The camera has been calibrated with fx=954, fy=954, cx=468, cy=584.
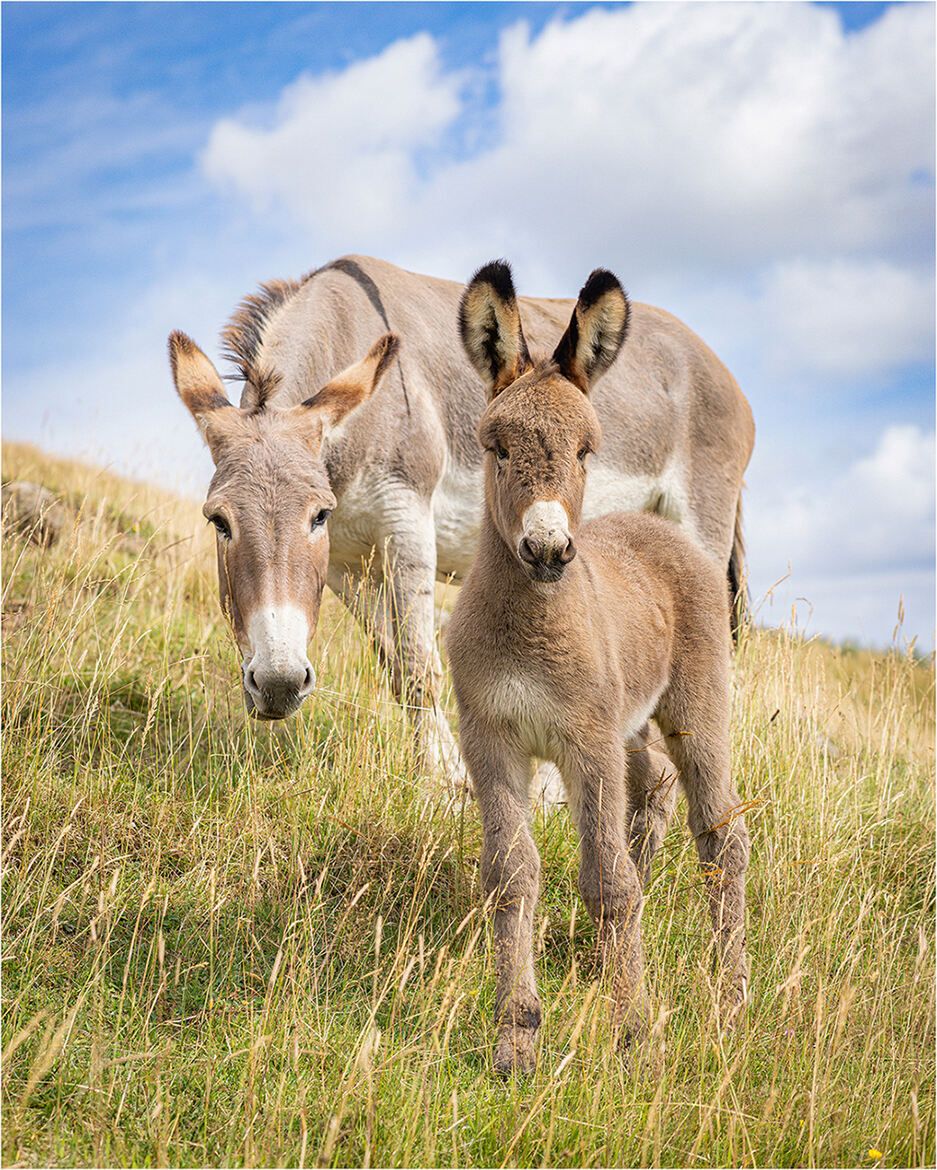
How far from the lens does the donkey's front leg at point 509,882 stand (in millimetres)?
3096

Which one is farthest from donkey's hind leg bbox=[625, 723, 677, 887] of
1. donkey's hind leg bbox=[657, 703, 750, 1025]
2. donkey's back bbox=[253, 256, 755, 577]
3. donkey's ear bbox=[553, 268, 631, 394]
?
donkey's back bbox=[253, 256, 755, 577]

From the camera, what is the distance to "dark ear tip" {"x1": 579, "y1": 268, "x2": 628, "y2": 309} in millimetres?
3514

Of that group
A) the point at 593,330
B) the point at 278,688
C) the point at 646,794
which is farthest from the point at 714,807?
the point at 593,330

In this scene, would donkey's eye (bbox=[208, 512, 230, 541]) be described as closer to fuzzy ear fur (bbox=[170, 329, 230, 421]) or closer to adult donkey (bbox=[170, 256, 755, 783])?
adult donkey (bbox=[170, 256, 755, 783])

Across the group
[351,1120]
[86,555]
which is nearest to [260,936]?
[351,1120]

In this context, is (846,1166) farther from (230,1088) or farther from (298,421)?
(298,421)

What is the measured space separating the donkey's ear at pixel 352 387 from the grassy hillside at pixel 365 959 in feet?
5.03

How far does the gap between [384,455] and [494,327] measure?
2.47 metres

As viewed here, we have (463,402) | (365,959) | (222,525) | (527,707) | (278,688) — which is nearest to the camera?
(527,707)

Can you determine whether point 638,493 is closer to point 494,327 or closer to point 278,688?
point 494,327

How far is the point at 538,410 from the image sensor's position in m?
3.24

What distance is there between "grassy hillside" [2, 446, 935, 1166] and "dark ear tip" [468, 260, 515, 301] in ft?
7.35

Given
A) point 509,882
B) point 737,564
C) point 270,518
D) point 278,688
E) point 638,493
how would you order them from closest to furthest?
point 509,882
point 278,688
point 270,518
point 638,493
point 737,564

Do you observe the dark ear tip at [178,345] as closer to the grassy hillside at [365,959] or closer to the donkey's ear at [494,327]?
the grassy hillside at [365,959]
